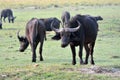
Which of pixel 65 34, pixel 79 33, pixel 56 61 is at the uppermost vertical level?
pixel 65 34

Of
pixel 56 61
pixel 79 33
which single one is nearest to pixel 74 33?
pixel 79 33

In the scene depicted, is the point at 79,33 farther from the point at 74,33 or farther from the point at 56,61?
the point at 56,61

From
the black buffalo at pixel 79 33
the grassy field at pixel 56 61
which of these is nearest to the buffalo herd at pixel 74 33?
the black buffalo at pixel 79 33

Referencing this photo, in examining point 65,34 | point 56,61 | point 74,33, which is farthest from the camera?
point 56,61

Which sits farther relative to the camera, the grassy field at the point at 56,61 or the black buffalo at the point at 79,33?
the black buffalo at the point at 79,33

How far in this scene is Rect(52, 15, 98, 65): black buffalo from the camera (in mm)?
13476

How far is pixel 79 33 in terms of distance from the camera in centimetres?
1398

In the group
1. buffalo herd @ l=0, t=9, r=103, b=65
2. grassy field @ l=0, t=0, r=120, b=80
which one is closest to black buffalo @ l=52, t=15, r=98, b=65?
buffalo herd @ l=0, t=9, r=103, b=65

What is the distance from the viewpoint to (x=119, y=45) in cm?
2242

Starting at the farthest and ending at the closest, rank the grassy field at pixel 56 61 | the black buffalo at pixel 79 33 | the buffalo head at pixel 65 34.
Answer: the black buffalo at pixel 79 33 < the buffalo head at pixel 65 34 < the grassy field at pixel 56 61

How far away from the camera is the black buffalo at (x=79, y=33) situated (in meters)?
13.5

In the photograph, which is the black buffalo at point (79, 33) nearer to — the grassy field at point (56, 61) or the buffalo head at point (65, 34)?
the buffalo head at point (65, 34)

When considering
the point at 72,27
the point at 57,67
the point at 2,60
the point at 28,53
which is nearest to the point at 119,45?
the point at 28,53

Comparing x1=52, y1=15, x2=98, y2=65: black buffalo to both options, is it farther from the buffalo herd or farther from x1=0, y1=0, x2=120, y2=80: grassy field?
x1=0, y1=0, x2=120, y2=80: grassy field
